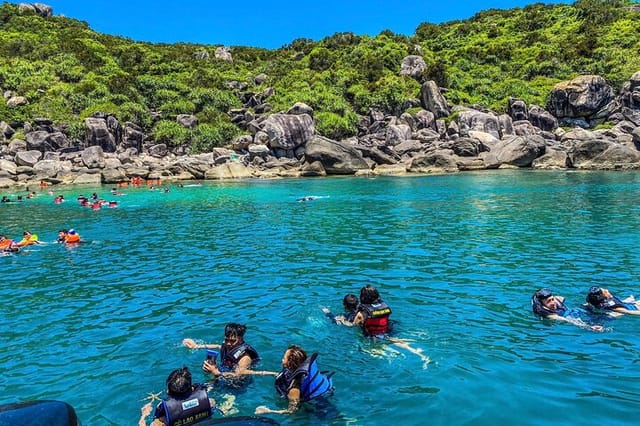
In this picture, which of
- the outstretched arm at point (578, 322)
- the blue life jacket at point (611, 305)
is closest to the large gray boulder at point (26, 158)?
the outstretched arm at point (578, 322)

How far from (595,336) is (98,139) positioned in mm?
74213

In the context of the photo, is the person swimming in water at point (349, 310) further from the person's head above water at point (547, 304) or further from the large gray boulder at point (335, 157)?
the large gray boulder at point (335, 157)

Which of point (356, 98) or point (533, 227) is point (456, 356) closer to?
point (533, 227)

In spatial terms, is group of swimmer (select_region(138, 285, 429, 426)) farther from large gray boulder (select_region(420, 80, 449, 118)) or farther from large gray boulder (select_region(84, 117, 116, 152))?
large gray boulder (select_region(420, 80, 449, 118))

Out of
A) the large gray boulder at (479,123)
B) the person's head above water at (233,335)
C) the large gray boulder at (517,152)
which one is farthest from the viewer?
the large gray boulder at (479,123)

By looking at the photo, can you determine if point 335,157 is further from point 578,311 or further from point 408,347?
point 408,347

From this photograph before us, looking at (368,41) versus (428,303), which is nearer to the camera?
(428,303)

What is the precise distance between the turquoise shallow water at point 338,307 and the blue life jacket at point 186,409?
1223mm

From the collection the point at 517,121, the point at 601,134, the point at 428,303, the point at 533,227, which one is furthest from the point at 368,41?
the point at 428,303

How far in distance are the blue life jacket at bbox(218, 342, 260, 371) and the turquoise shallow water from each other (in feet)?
1.70

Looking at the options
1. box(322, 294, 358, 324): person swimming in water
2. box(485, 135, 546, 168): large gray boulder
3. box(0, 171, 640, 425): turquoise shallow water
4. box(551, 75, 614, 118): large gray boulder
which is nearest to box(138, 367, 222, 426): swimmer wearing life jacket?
box(0, 171, 640, 425): turquoise shallow water

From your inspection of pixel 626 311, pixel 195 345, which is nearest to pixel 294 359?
pixel 195 345

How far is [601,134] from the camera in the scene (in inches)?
2566

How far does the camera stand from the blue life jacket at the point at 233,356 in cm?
883
